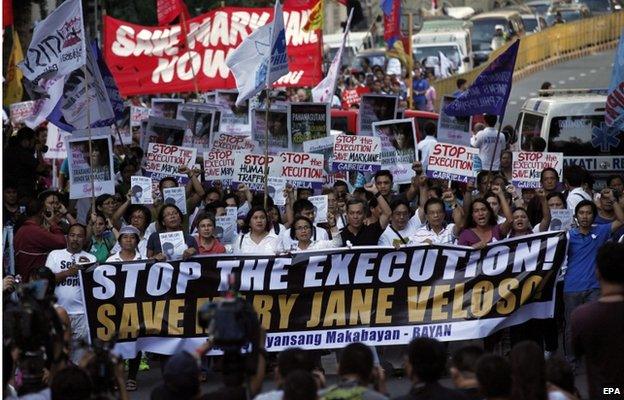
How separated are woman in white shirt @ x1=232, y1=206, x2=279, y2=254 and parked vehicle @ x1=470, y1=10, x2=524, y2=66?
1385 inches

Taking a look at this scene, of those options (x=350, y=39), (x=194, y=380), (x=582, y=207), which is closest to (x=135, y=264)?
(x=582, y=207)

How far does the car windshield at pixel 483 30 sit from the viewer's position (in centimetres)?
5031

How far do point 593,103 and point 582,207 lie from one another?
6942mm

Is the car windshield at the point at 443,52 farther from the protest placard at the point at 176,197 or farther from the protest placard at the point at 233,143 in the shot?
the protest placard at the point at 176,197

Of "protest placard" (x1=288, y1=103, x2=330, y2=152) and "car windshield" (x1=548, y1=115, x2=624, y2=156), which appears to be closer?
"protest placard" (x1=288, y1=103, x2=330, y2=152)

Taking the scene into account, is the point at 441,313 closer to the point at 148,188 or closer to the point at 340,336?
the point at 340,336

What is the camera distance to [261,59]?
18281mm

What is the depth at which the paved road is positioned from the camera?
1622 inches

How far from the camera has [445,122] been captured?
2062cm

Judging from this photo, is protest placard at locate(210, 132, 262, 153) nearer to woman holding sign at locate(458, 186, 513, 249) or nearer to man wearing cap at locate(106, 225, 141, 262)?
man wearing cap at locate(106, 225, 141, 262)

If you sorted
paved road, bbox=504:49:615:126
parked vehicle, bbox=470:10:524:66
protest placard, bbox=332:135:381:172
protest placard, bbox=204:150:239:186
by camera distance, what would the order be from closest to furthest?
protest placard, bbox=204:150:239:186, protest placard, bbox=332:135:381:172, paved road, bbox=504:49:615:126, parked vehicle, bbox=470:10:524:66

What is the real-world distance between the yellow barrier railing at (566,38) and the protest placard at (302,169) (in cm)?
2851

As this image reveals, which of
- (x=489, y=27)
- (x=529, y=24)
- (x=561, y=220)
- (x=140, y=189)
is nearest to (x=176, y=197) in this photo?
(x=140, y=189)

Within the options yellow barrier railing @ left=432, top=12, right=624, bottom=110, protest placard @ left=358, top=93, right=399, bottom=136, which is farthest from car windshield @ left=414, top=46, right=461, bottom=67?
protest placard @ left=358, top=93, right=399, bottom=136
